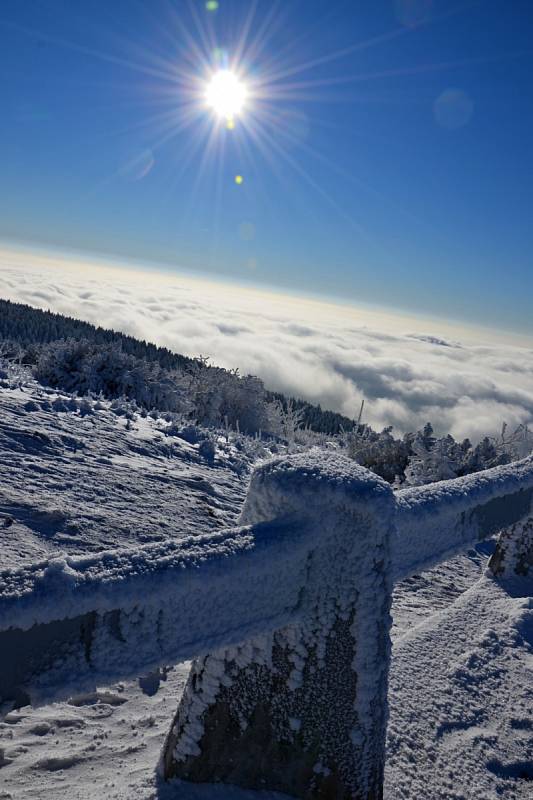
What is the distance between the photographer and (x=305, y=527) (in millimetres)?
1140

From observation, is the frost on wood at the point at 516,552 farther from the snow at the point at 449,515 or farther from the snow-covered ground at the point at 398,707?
the snow at the point at 449,515

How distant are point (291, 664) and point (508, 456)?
12585 mm

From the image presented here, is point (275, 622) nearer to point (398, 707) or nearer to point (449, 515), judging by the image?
point (449, 515)

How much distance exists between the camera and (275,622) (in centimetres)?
109

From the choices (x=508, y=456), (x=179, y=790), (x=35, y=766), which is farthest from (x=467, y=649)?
(x=508, y=456)

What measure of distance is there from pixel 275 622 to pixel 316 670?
0.72ft

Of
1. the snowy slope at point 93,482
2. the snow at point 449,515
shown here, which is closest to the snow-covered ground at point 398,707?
the snowy slope at point 93,482

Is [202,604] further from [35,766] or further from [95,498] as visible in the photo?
[95,498]

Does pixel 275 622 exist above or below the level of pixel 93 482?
above

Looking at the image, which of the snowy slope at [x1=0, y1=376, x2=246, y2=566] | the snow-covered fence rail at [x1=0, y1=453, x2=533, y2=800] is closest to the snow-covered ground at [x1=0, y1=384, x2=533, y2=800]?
the snowy slope at [x1=0, y1=376, x2=246, y2=566]

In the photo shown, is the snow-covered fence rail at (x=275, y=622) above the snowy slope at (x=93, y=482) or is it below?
above

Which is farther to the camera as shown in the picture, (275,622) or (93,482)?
(93,482)

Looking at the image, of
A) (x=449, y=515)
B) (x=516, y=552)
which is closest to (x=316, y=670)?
(x=449, y=515)

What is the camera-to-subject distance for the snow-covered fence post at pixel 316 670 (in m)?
1.17
